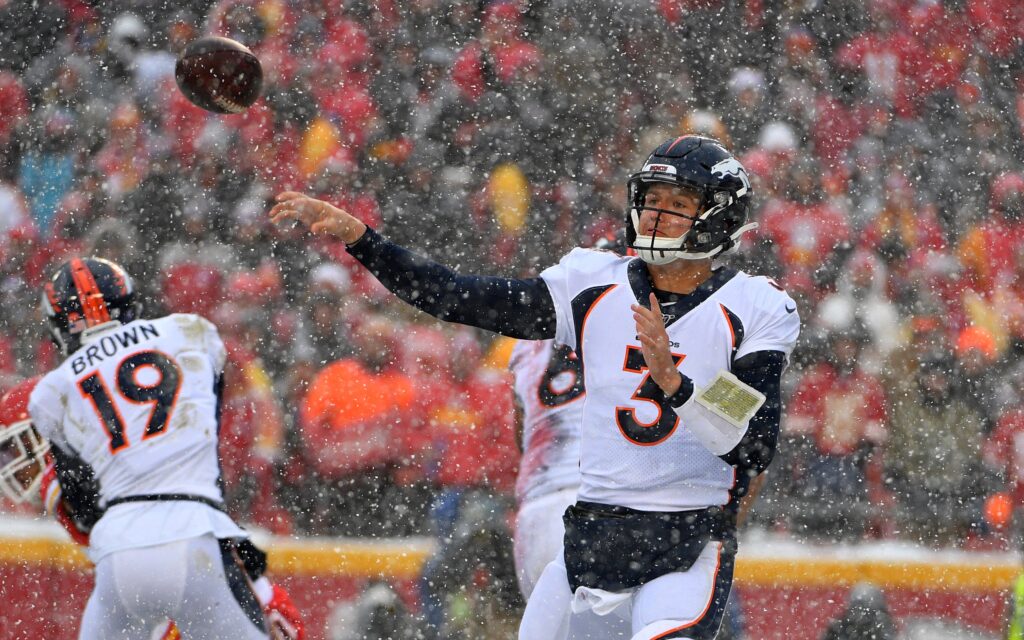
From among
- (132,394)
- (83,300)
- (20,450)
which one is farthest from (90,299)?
(20,450)

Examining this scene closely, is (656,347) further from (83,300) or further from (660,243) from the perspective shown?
(83,300)

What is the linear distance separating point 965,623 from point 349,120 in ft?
15.3

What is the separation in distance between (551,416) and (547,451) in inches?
4.8

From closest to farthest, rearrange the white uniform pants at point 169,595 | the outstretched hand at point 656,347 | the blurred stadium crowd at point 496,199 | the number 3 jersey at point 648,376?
the outstretched hand at point 656,347 < the number 3 jersey at point 648,376 < the white uniform pants at point 169,595 < the blurred stadium crowd at point 496,199

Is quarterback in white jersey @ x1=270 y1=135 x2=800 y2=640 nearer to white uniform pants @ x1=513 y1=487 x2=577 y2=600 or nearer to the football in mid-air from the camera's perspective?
white uniform pants @ x1=513 y1=487 x2=577 y2=600

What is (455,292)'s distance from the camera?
298 centimetres

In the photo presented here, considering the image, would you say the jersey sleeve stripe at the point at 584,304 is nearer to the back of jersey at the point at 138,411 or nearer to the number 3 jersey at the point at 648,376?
the number 3 jersey at the point at 648,376

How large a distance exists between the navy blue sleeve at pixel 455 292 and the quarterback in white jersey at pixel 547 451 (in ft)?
4.11

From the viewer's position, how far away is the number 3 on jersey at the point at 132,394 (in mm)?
3859

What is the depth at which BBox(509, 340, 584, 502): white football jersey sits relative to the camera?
4.29 meters

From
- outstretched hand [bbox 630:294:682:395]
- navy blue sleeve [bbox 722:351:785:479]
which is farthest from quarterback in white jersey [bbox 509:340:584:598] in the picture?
outstretched hand [bbox 630:294:682:395]

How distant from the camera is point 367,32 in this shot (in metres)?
8.48

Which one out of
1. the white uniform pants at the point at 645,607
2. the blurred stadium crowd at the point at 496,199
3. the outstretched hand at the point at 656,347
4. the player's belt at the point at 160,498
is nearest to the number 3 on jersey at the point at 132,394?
the player's belt at the point at 160,498

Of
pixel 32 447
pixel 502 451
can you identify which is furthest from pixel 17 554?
pixel 502 451
